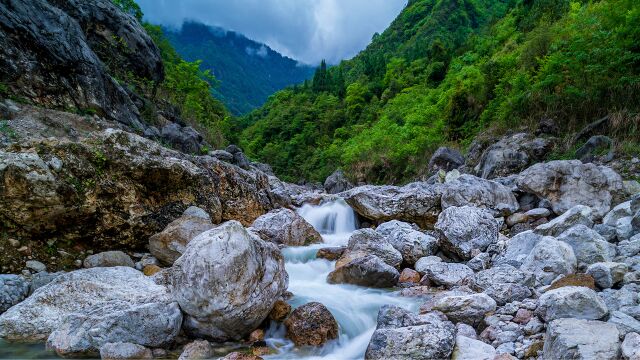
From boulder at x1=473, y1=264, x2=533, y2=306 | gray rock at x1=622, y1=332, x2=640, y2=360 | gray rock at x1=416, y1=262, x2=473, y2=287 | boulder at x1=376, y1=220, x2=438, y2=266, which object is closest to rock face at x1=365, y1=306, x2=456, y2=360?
boulder at x1=473, y1=264, x2=533, y2=306

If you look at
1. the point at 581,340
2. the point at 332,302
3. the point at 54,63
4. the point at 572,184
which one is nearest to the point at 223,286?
the point at 332,302

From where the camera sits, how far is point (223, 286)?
4941mm

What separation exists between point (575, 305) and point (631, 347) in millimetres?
855

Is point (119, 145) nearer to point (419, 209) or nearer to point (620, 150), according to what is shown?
point (419, 209)

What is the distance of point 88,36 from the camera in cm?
1734

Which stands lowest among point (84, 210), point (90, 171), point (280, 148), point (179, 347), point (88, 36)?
point (179, 347)

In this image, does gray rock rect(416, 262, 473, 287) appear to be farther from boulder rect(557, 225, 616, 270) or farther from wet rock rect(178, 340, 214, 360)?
wet rock rect(178, 340, 214, 360)

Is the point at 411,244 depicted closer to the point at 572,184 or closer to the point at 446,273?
the point at 446,273

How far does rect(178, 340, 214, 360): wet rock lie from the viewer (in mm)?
4653

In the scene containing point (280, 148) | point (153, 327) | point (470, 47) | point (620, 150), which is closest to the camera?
point (153, 327)

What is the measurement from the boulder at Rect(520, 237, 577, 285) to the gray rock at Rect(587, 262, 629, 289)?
0.54 m

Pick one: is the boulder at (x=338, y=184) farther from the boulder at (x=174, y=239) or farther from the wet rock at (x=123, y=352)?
the wet rock at (x=123, y=352)

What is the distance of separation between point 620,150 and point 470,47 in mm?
31155

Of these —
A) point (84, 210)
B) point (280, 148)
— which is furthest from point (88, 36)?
point (280, 148)
